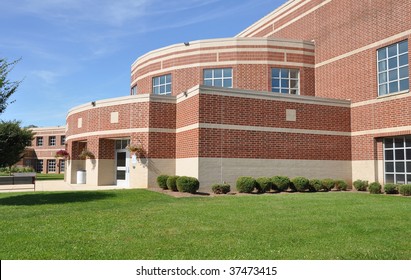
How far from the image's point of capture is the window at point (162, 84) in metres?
26.6

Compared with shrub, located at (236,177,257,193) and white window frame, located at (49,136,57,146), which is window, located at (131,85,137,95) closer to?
shrub, located at (236,177,257,193)

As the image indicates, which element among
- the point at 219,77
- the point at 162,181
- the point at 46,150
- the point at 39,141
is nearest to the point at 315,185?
the point at 162,181

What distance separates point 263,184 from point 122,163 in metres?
9.82

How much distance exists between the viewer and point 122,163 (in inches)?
922

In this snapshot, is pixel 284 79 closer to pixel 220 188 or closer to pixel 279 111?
pixel 279 111

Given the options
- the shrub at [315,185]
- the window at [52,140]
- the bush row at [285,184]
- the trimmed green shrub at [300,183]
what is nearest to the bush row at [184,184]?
the bush row at [285,184]

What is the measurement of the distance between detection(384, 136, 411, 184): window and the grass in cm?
674

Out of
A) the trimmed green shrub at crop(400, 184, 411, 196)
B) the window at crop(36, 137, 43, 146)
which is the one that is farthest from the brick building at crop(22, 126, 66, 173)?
the trimmed green shrub at crop(400, 184, 411, 196)

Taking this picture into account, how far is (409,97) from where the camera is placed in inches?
710

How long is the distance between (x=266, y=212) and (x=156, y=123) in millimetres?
11238

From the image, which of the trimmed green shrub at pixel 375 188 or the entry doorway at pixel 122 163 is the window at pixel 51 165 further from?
the trimmed green shrub at pixel 375 188

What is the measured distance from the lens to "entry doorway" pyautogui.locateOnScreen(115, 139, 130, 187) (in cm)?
2277

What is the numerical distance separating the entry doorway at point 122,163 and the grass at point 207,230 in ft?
30.8

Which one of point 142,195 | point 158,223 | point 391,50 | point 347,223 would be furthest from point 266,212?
point 391,50
